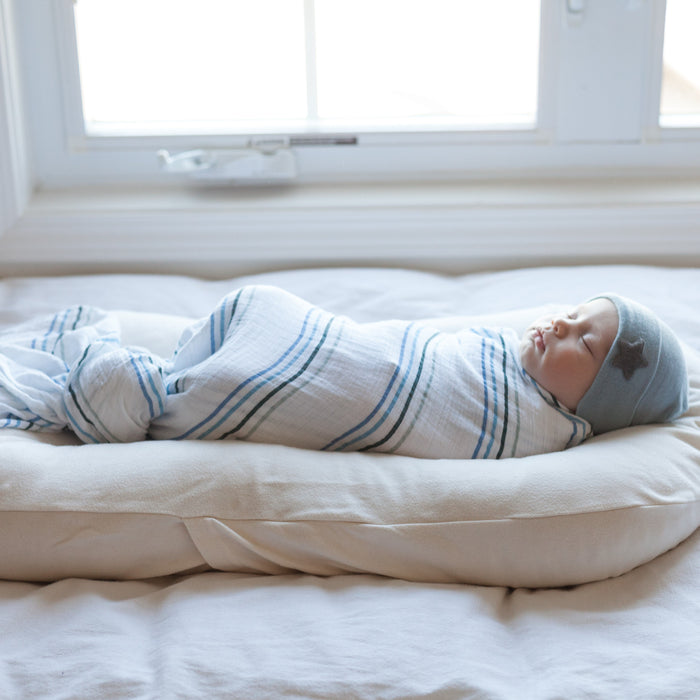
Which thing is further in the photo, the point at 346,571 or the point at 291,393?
the point at 291,393

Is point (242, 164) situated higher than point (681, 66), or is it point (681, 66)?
point (681, 66)

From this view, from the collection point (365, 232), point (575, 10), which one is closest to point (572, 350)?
point (365, 232)

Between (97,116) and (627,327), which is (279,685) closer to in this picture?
(627,327)

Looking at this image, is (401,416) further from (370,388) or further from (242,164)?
(242,164)

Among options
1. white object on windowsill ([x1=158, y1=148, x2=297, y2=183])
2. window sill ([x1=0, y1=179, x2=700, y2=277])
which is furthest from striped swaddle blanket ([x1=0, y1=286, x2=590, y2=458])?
white object on windowsill ([x1=158, y1=148, x2=297, y2=183])

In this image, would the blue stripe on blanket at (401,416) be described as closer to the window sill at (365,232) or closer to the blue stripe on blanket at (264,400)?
the blue stripe on blanket at (264,400)

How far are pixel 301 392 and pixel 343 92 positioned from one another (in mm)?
947

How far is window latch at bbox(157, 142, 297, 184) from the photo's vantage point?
1855mm

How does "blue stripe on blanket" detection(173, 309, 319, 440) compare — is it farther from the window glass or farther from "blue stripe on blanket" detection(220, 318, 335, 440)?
the window glass

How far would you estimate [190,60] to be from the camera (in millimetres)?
1887

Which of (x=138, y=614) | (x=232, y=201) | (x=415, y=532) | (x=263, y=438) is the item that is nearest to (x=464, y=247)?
(x=232, y=201)

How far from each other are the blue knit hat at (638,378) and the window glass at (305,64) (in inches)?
32.7

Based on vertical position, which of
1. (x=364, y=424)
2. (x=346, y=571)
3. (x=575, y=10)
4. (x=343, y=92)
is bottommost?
(x=346, y=571)

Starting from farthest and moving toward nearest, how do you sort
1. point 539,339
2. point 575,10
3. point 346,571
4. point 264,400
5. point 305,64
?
point 305,64 < point 575,10 < point 539,339 < point 264,400 < point 346,571
